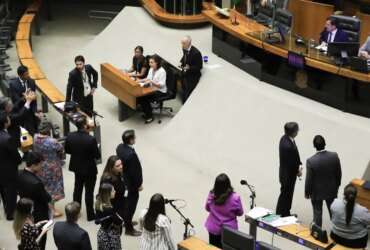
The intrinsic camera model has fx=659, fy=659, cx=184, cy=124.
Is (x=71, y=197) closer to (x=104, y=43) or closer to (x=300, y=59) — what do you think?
(x=300, y=59)

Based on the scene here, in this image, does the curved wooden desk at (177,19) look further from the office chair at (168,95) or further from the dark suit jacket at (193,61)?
the dark suit jacket at (193,61)

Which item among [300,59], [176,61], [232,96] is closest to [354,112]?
[300,59]

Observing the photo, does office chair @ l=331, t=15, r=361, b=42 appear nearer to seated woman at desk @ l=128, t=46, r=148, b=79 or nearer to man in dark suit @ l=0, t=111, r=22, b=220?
seated woman at desk @ l=128, t=46, r=148, b=79

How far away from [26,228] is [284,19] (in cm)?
563

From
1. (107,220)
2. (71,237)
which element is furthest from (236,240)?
(71,237)

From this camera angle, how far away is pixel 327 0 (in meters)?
12.6

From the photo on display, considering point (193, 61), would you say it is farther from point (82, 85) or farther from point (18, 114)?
point (18, 114)

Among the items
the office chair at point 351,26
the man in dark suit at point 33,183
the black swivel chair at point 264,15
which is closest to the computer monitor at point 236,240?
the man in dark suit at point 33,183

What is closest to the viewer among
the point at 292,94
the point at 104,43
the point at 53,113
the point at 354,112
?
the point at 354,112

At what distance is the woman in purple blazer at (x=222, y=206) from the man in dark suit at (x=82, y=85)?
13.8ft

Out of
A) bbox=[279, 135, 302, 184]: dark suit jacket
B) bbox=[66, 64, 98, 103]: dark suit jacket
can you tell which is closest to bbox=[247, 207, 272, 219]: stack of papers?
bbox=[279, 135, 302, 184]: dark suit jacket

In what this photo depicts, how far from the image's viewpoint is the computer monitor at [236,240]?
5.92 m

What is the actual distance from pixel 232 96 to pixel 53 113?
3.23m

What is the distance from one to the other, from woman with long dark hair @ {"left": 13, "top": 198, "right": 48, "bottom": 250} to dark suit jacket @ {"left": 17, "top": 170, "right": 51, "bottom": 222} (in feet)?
2.61
